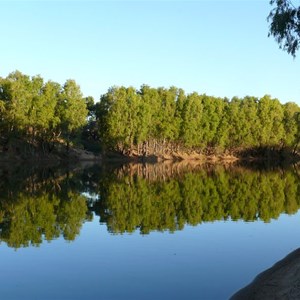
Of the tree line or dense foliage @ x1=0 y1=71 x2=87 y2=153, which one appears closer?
dense foliage @ x1=0 y1=71 x2=87 y2=153

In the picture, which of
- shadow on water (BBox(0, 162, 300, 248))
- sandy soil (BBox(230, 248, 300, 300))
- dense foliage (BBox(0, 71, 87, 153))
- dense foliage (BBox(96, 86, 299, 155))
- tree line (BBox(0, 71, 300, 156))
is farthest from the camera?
dense foliage (BBox(96, 86, 299, 155))

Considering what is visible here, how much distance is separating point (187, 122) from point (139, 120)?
49.8ft

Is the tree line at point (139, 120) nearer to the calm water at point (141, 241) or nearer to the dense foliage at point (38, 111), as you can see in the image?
the dense foliage at point (38, 111)

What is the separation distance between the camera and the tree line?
9250 centimetres

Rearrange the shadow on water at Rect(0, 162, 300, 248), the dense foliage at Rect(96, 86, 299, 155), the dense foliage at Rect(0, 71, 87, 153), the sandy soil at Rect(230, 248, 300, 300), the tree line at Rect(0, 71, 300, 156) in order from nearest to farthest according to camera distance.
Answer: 1. the sandy soil at Rect(230, 248, 300, 300)
2. the shadow on water at Rect(0, 162, 300, 248)
3. the dense foliage at Rect(0, 71, 87, 153)
4. the tree line at Rect(0, 71, 300, 156)
5. the dense foliage at Rect(96, 86, 299, 155)

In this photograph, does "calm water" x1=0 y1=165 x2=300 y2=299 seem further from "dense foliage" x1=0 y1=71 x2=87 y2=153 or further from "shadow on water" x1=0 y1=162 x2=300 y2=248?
"dense foliage" x1=0 y1=71 x2=87 y2=153

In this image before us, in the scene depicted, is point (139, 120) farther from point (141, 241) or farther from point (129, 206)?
point (141, 241)

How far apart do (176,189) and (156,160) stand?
7345 cm

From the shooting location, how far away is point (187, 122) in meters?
118

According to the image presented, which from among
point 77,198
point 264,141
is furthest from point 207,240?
point 264,141

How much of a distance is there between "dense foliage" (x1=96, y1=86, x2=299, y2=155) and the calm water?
72.4 meters

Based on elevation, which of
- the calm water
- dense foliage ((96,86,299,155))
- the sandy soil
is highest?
dense foliage ((96,86,299,155))

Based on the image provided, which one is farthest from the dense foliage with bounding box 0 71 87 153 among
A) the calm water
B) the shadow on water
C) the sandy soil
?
the sandy soil

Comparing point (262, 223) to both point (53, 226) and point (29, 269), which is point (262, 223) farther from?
point (29, 269)
